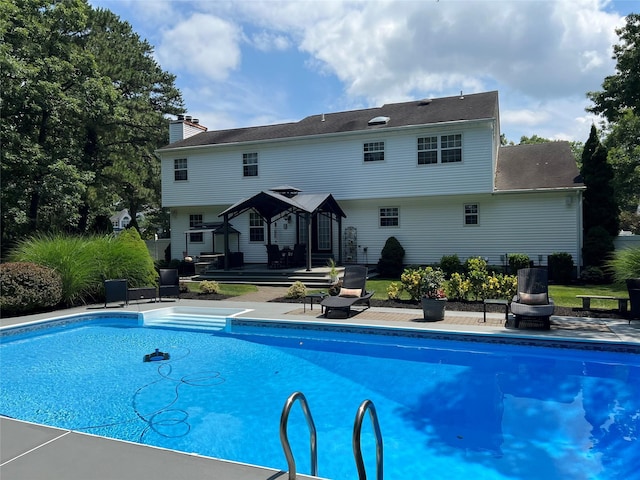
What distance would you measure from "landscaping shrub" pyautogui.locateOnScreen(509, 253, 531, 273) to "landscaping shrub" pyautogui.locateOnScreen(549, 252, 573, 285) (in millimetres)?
928

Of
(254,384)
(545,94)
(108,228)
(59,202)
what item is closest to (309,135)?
(545,94)

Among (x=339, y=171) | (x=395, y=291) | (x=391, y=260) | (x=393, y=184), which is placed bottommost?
(x=395, y=291)

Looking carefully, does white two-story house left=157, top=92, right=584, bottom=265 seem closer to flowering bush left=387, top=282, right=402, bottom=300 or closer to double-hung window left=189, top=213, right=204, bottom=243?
double-hung window left=189, top=213, right=204, bottom=243

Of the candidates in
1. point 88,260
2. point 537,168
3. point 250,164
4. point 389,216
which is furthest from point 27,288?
point 537,168

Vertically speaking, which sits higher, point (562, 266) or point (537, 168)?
point (537, 168)

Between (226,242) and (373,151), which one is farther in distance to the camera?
(373,151)

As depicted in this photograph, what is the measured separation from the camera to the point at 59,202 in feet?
71.5

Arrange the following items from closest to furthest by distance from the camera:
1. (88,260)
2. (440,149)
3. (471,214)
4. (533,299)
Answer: (533,299) → (88,260) → (440,149) → (471,214)

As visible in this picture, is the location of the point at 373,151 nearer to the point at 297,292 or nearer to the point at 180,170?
the point at 297,292

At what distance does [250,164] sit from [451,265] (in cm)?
1188

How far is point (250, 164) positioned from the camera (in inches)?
930

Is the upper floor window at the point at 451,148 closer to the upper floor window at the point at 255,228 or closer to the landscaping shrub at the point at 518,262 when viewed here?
the landscaping shrub at the point at 518,262

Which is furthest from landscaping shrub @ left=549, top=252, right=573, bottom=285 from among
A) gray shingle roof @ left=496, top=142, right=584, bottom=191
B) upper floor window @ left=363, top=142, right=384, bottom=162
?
upper floor window @ left=363, top=142, right=384, bottom=162

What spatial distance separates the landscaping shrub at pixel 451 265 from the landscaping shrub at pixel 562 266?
370cm
